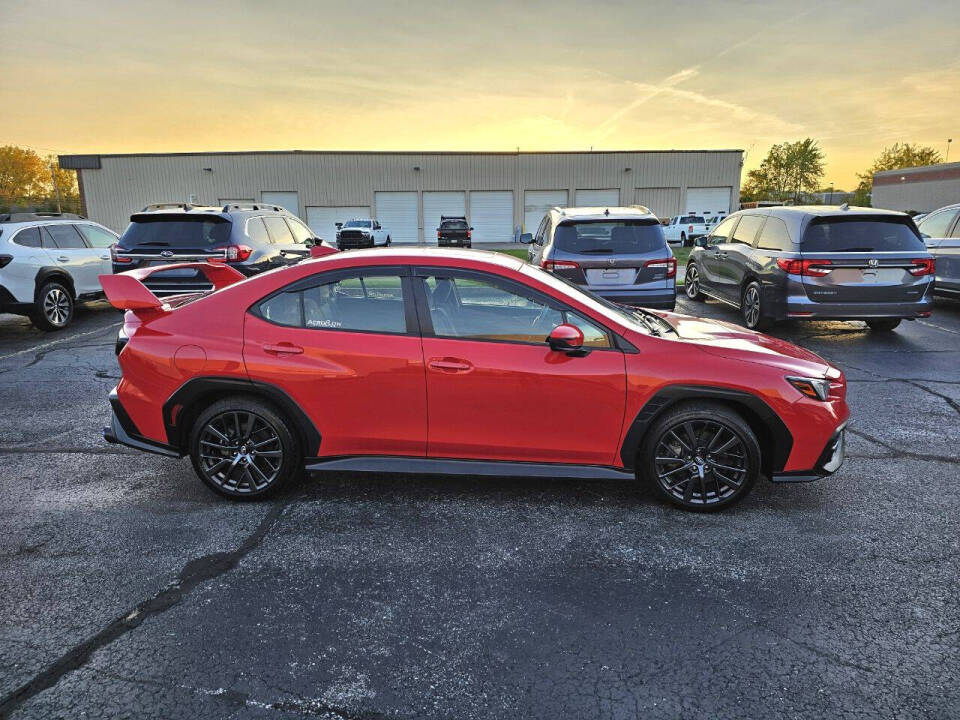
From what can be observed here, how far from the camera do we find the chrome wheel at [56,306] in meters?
9.78

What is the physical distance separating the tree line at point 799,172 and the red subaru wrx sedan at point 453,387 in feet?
301

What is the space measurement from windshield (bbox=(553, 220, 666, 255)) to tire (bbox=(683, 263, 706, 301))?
13.9ft

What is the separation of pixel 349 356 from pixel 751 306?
732 centimetres

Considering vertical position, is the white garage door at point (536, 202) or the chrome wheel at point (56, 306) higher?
the white garage door at point (536, 202)

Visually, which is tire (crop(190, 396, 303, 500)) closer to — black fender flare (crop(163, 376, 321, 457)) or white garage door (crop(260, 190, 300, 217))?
black fender flare (crop(163, 376, 321, 457))

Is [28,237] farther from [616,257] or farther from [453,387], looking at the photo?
[453,387]

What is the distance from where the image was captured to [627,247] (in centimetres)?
809

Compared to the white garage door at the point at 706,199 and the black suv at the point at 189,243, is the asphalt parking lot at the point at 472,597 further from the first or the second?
the white garage door at the point at 706,199

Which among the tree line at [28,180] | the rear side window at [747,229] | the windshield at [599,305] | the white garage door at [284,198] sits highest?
the tree line at [28,180]

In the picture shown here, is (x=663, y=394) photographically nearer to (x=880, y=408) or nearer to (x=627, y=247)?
(x=880, y=408)

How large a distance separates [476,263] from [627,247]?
15.4 feet

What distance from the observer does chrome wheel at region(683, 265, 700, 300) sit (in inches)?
478

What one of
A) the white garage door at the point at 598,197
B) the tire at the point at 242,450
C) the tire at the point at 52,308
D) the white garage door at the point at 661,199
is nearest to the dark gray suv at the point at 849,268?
the tire at the point at 242,450

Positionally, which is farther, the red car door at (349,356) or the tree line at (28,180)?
the tree line at (28,180)
